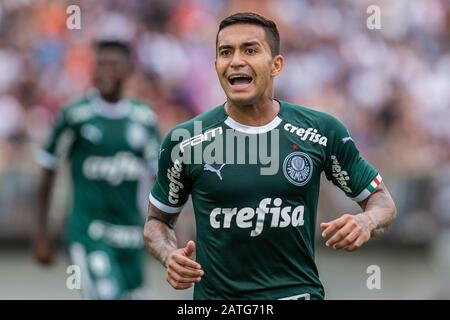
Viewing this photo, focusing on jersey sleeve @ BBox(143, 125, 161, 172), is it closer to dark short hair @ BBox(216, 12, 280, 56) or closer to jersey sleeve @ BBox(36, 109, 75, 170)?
jersey sleeve @ BBox(36, 109, 75, 170)

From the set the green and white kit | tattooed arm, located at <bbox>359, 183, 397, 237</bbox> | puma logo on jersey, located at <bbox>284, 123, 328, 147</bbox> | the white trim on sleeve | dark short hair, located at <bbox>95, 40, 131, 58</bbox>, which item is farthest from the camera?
dark short hair, located at <bbox>95, 40, 131, 58</bbox>

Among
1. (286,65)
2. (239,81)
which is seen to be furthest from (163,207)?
(286,65)

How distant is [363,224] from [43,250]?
524 centimetres

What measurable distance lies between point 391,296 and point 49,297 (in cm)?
446

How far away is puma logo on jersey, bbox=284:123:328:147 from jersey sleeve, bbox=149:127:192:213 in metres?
0.69

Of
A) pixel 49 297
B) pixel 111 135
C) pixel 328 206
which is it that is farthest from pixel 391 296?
pixel 111 135

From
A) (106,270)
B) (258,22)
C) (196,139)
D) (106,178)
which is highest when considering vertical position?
(258,22)

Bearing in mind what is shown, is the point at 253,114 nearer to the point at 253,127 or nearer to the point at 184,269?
the point at 253,127

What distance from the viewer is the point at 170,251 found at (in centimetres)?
633

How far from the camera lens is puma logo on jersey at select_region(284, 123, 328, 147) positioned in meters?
6.46

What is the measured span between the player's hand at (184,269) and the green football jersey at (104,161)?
433 cm

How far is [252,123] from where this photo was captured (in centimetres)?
653

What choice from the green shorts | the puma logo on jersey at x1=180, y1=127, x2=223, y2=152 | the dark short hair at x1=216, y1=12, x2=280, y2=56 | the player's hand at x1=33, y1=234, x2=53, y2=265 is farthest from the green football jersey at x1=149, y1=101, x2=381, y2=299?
the player's hand at x1=33, y1=234, x2=53, y2=265

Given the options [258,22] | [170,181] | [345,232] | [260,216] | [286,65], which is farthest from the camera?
[286,65]
